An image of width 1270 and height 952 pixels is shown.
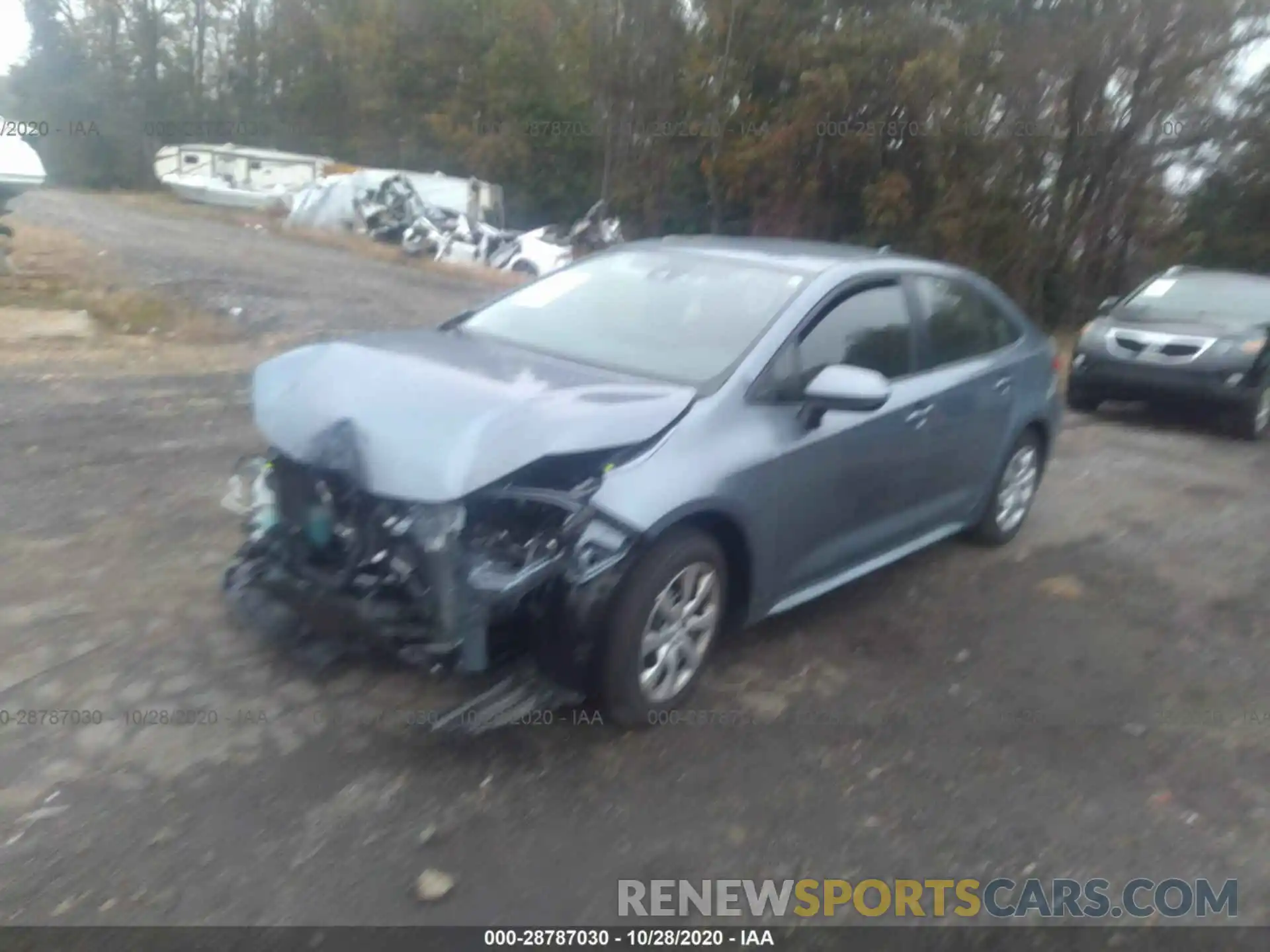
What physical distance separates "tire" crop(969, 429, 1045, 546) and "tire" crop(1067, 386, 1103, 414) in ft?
15.3

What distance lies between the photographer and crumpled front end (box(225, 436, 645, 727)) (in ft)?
12.7

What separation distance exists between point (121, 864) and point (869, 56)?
24.1 meters

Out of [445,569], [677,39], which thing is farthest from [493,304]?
[677,39]

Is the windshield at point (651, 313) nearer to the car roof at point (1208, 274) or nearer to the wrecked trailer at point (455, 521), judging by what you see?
the wrecked trailer at point (455, 521)

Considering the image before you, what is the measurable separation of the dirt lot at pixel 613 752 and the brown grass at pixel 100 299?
5539 millimetres

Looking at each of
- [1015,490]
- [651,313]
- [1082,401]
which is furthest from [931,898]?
[1082,401]

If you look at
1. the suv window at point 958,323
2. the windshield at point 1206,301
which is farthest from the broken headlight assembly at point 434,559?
the windshield at point 1206,301

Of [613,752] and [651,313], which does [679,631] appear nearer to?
[613,752]

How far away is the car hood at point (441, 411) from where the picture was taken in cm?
389

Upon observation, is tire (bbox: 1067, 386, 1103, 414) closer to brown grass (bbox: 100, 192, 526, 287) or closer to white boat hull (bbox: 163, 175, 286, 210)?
brown grass (bbox: 100, 192, 526, 287)

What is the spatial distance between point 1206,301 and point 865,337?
24.7 feet

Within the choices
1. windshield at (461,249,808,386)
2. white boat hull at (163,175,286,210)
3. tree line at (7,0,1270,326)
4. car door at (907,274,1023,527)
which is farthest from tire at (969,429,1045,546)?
white boat hull at (163,175,286,210)

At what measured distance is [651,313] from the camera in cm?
516

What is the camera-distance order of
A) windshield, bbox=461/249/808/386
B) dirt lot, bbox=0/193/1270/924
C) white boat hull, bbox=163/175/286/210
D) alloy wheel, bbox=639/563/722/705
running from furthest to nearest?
white boat hull, bbox=163/175/286/210
windshield, bbox=461/249/808/386
alloy wheel, bbox=639/563/722/705
dirt lot, bbox=0/193/1270/924
